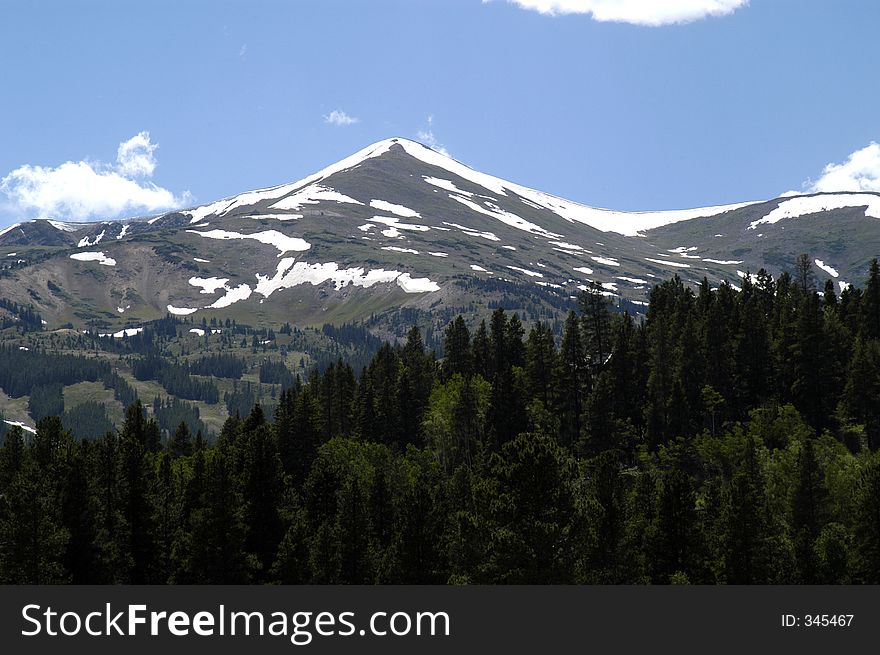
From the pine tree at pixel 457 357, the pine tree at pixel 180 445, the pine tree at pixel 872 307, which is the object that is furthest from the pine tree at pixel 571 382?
the pine tree at pixel 180 445

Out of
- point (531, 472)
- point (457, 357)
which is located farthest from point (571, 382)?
point (531, 472)

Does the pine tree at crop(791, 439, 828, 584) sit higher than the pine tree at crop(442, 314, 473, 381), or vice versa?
the pine tree at crop(442, 314, 473, 381)

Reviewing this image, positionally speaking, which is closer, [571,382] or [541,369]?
[571,382]

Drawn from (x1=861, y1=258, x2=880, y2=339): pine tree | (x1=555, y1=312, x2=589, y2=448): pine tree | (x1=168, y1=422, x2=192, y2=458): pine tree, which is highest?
(x1=861, y1=258, x2=880, y2=339): pine tree

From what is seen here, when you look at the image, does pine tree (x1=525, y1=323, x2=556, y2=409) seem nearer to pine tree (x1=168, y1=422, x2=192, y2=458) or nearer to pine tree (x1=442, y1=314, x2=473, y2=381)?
pine tree (x1=442, y1=314, x2=473, y2=381)

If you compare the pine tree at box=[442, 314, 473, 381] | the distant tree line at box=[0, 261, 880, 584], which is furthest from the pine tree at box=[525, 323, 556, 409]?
the pine tree at box=[442, 314, 473, 381]

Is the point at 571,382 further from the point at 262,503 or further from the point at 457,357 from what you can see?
the point at 262,503

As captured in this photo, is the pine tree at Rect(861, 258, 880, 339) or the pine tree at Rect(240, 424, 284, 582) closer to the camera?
the pine tree at Rect(240, 424, 284, 582)

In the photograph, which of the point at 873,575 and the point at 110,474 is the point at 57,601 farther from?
the point at 873,575

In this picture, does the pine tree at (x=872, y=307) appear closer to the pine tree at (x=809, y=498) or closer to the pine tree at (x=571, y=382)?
the pine tree at (x=571, y=382)

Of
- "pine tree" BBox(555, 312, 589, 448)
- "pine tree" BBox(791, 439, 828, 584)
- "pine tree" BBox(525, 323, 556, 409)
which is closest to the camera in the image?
"pine tree" BBox(791, 439, 828, 584)

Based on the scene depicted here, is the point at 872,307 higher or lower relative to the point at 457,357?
higher

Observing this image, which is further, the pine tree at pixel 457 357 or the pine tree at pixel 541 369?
the pine tree at pixel 457 357

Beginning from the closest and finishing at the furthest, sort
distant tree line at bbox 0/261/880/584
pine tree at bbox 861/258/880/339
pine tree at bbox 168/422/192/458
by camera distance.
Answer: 1. distant tree line at bbox 0/261/880/584
2. pine tree at bbox 861/258/880/339
3. pine tree at bbox 168/422/192/458
